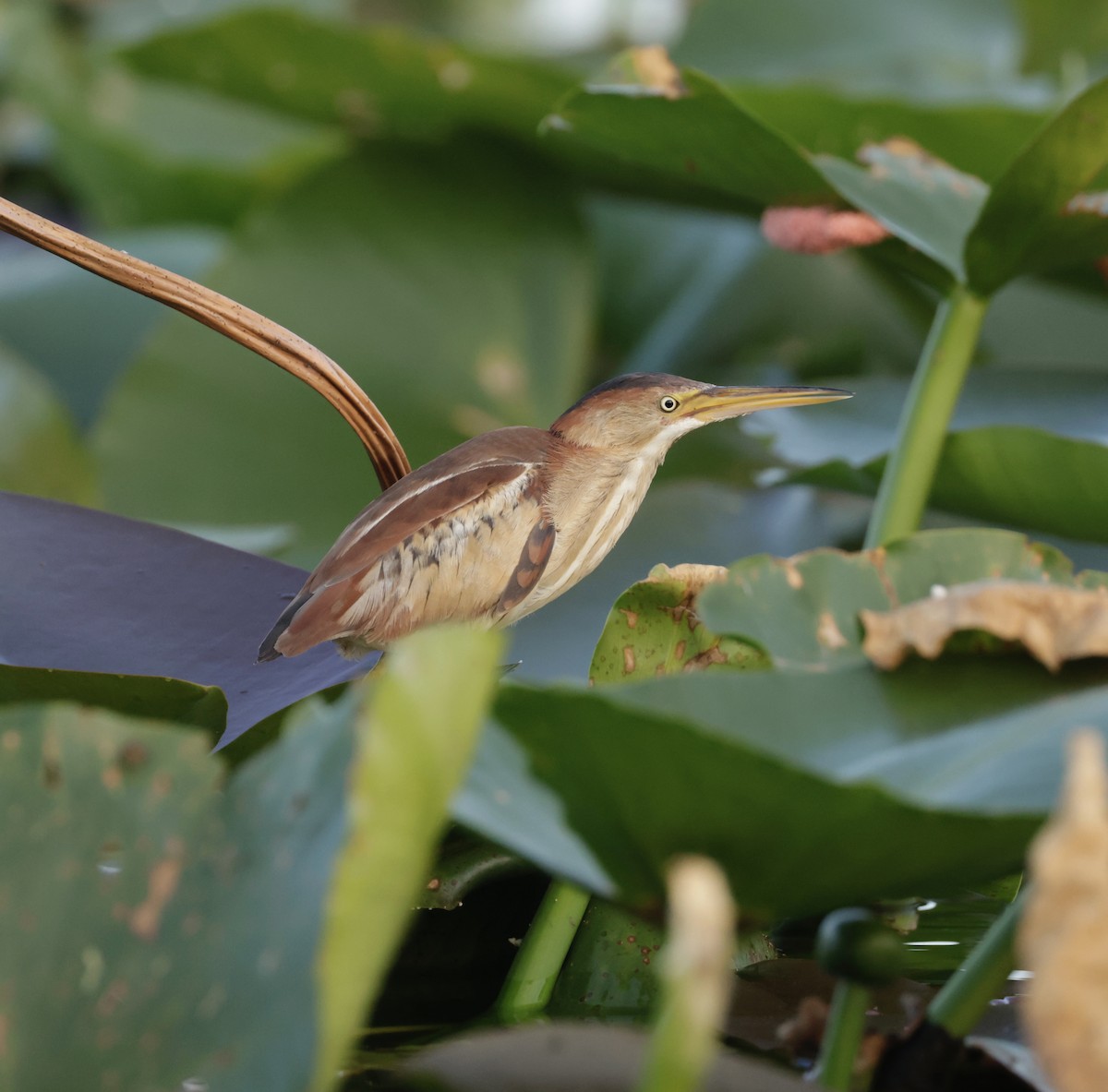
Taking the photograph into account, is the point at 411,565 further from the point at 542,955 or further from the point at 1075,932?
the point at 1075,932

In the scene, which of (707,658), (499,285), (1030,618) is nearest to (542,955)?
(707,658)

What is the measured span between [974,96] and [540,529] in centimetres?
101

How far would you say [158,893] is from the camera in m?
0.45

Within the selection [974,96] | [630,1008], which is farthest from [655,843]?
[974,96]

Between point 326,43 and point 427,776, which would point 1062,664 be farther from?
point 326,43

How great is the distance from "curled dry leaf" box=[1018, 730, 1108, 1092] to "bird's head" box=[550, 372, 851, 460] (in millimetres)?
406

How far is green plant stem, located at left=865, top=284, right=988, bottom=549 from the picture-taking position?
0.81 metres

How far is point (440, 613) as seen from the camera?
658 mm

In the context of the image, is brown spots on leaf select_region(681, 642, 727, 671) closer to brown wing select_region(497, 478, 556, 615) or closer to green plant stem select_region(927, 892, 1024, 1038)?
brown wing select_region(497, 478, 556, 615)

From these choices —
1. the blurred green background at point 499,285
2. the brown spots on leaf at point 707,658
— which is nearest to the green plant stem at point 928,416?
the blurred green background at point 499,285

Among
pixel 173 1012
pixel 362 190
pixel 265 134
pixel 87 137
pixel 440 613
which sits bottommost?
pixel 173 1012

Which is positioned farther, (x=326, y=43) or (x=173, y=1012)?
(x=326, y=43)

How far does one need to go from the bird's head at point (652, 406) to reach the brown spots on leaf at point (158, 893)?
1.14 feet

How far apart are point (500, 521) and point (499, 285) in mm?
733
